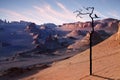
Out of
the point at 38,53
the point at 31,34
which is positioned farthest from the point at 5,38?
the point at 38,53

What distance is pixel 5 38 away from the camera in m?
127

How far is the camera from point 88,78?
22.3m

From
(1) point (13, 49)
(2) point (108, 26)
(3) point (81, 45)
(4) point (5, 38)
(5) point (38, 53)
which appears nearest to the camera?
(5) point (38, 53)

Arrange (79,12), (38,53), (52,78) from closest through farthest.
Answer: (79,12)
(52,78)
(38,53)

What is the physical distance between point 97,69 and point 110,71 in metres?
2.56

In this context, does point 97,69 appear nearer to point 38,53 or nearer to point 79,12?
point 79,12

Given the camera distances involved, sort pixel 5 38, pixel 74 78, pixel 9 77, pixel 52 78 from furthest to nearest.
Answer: pixel 5 38
pixel 9 77
pixel 52 78
pixel 74 78

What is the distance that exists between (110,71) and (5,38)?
110 metres

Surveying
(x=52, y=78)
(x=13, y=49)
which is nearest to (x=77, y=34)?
(x=13, y=49)

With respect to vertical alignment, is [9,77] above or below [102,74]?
below

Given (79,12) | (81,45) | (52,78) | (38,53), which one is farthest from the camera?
(81,45)

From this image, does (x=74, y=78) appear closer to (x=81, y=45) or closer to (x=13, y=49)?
(x=81, y=45)

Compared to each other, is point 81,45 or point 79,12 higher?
point 79,12

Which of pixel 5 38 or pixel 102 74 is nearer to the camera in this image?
pixel 102 74
